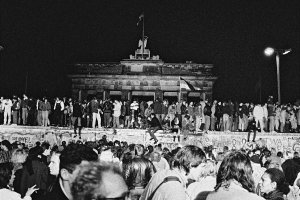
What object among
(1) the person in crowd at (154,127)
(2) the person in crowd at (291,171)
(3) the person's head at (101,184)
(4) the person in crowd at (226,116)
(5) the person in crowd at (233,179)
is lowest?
(2) the person in crowd at (291,171)

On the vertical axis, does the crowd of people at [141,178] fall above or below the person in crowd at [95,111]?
below

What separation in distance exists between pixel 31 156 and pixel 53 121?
70.2 ft

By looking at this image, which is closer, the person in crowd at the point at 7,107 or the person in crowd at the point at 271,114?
the person in crowd at the point at 7,107

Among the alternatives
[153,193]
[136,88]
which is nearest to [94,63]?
[136,88]

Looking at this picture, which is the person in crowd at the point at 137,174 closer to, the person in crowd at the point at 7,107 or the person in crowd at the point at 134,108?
the person in crowd at the point at 134,108

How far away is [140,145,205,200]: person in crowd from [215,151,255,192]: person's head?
0.47m

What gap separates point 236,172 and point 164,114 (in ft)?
84.9

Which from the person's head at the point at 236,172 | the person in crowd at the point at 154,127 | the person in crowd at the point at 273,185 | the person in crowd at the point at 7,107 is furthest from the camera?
the person in crowd at the point at 7,107

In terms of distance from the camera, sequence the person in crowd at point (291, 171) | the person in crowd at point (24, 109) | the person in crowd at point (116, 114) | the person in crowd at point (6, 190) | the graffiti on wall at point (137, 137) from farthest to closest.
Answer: the person in crowd at point (116, 114)
the person in crowd at point (24, 109)
the graffiti on wall at point (137, 137)
the person in crowd at point (291, 171)
the person in crowd at point (6, 190)

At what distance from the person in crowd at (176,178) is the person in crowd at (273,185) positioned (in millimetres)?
1136

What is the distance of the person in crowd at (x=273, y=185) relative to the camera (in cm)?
550

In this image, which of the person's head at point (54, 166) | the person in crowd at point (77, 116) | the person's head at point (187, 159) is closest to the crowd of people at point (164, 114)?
the person in crowd at point (77, 116)

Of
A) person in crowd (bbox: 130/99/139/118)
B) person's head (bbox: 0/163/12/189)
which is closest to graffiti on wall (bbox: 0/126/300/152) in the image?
person in crowd (bbox: 130/99/139/118)

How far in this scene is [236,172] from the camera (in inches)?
171
